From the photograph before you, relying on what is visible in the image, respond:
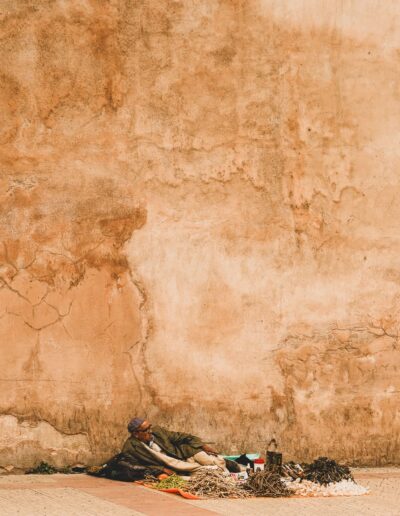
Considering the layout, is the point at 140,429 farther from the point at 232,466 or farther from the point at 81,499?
the point at 81,499

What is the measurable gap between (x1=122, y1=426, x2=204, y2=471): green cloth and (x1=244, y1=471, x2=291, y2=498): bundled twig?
2.41 ft

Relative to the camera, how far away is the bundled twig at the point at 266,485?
8719mm

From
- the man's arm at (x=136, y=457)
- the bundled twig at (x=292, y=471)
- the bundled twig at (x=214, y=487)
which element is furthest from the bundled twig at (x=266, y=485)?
the man's arm at (x=136, y=457)

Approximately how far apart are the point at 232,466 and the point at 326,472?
80 cm

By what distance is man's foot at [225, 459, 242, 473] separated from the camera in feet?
30.9

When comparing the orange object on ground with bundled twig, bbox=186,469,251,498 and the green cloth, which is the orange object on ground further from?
the green cloth

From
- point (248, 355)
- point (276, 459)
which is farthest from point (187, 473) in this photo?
point (248, 355)

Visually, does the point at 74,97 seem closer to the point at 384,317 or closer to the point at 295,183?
the point at 295,183

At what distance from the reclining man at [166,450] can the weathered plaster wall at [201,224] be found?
0.30 m

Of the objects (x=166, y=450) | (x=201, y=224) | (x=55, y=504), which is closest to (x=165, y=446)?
(x=166, y=450)

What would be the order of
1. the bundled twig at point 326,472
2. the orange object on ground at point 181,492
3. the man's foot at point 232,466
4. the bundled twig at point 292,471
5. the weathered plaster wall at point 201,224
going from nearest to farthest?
1. the orange object on ground at point 181,492
2. the bundled twig at point 326,472
3. the bundled twig at point 292,471
4. the man's foot at point 232,466
5. the weathered plaster wall at point 201,224

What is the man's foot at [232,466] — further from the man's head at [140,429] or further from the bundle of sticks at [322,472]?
the man's head at [140,429]

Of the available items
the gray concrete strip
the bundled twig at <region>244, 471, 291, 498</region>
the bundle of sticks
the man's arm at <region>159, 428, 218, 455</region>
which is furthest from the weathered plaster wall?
the bundled twig at <region>244, 471, 291, 498</region>

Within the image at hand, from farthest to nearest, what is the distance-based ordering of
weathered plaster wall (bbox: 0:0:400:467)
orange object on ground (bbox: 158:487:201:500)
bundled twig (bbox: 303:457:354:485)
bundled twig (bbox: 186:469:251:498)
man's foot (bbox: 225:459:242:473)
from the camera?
weathered plaster wall (bbox: 0:0:400:467)
man's foot (bbox: 225:459:242:473)
bundled twig (bbox: 303:457:354:485)
bundled twig (bbox: 186:469:251:498)
orange object on ground (bbox: 158:487:201:500)
